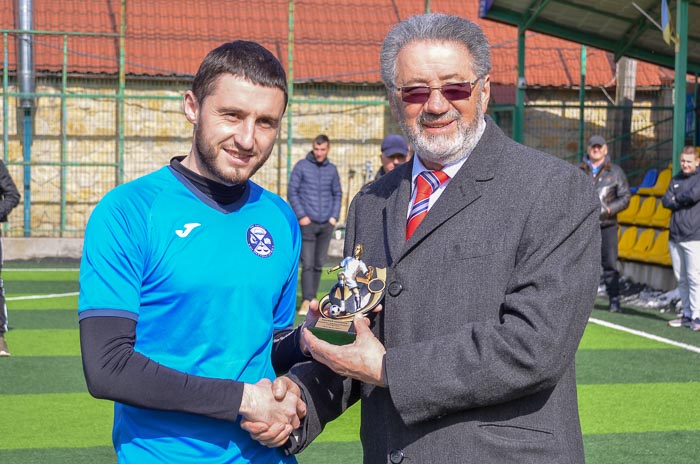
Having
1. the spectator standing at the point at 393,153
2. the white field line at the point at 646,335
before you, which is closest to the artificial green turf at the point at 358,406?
the white field line at the point at 646,335

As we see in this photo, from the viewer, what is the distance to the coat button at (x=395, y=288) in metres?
2.83

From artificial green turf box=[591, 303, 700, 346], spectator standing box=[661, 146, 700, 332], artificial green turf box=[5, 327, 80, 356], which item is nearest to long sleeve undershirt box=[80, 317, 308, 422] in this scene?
artificial green turf box=[5, 327, 80, 356]

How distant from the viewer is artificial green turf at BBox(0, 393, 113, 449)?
6.63m

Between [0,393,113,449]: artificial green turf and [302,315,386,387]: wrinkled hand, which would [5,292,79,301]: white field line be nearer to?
[0,393,113,449]: artificial green turf

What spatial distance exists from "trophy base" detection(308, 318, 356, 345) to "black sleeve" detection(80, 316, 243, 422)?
1.09ft

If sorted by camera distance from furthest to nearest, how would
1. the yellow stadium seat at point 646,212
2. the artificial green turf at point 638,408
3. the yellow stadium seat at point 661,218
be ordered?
the yellow stadium seat at point 646,212, the yellow stadium seat at point 661,218, the artificial green turf at point 638,408

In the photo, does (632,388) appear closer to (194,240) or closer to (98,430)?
(98,430)

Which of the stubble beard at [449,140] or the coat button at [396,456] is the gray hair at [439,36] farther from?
the coat button at [396,456]

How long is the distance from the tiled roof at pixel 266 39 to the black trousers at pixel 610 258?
30.4 ft

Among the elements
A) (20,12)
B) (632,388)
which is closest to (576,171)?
(632,388)

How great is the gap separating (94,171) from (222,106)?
17701 millimetres

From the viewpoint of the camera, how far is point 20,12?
66.7 ft

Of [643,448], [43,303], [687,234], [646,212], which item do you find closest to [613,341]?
[687,234]

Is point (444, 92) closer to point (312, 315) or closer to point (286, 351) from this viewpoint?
point (312, 315)
